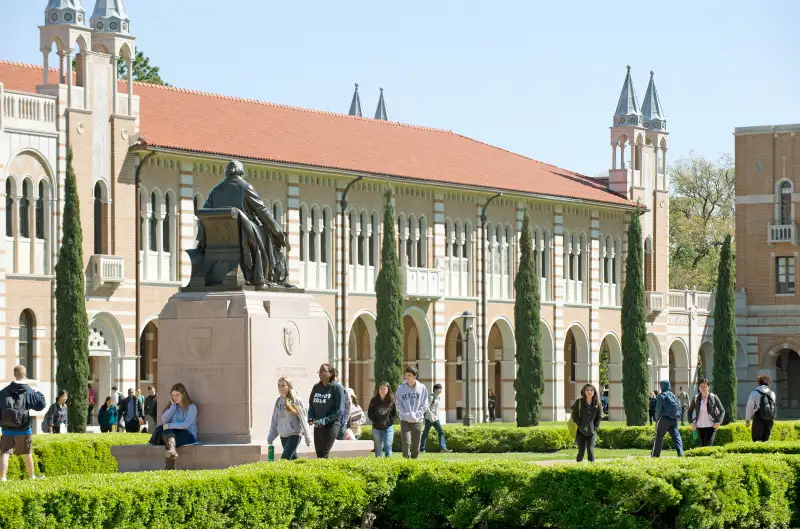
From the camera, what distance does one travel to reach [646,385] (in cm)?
5547

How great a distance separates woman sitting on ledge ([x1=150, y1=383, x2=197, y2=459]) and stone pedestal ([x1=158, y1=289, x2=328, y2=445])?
0.22 metres

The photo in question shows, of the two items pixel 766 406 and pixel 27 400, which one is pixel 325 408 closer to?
pixel 27 400

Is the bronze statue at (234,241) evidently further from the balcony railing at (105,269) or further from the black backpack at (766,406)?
the balcony railing at (105,269)

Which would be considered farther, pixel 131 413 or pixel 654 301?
pixel 654 301

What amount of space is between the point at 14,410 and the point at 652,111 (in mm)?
51583

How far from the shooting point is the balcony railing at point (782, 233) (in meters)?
73.8

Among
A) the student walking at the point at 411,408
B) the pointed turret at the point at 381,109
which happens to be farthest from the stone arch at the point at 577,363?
the student walking at the point at 411,408

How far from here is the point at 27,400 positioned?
78.8 feet

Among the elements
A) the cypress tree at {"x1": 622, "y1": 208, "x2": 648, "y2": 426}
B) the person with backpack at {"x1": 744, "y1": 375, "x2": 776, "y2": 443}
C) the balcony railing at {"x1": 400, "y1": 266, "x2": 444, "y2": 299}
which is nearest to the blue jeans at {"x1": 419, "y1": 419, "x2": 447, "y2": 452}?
the person with backpack at {"x1": 744, "y1": 375, "x2": 776, "y2": 443}

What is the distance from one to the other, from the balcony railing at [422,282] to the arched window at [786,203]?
2230cm

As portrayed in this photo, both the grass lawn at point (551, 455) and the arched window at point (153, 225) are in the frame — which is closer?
the grass lawn at point (551, 455)

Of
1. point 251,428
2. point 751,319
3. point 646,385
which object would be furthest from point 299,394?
point 751,319

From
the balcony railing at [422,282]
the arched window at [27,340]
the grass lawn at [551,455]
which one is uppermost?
the balcony railing at [422,282]

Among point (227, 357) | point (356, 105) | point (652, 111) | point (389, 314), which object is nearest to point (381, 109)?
point (356, 105)
